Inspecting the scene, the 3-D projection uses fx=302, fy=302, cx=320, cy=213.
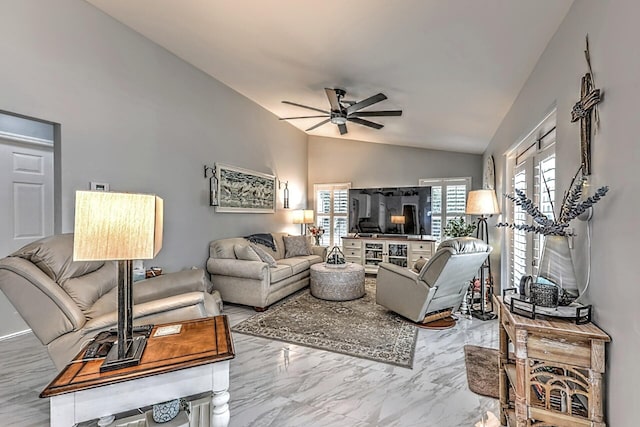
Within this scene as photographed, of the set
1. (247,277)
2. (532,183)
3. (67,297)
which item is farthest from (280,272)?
(532,183)

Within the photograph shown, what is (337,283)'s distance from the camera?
4293 millimetres

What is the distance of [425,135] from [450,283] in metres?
2.85

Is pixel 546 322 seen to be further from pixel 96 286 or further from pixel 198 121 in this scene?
pixel 198 121

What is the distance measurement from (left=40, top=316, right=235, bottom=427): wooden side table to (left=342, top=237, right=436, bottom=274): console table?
4885mm

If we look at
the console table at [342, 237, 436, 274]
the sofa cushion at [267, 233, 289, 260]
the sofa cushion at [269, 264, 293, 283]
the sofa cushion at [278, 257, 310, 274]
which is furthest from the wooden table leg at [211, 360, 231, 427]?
the console table at [342, 237, 436, 274]

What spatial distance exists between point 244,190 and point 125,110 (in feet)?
7.08

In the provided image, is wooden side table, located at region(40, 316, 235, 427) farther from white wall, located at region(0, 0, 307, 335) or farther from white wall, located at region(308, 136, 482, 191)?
white wall, located at region(308, 136, 482, 191)

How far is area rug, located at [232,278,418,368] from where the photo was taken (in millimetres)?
2797

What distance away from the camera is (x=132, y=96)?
3451 millimetres

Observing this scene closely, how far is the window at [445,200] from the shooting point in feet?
19.7

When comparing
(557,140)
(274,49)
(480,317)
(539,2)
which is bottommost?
(480,317)

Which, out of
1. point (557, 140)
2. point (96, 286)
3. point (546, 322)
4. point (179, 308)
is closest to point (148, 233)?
point (179, 308)

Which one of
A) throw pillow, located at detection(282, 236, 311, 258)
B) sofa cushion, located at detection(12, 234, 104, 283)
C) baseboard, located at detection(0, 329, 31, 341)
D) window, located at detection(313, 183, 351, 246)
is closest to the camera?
sofa cushion, located at detection(12, 234, 104, 283)

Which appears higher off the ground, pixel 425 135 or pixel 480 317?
pixel 425 135
